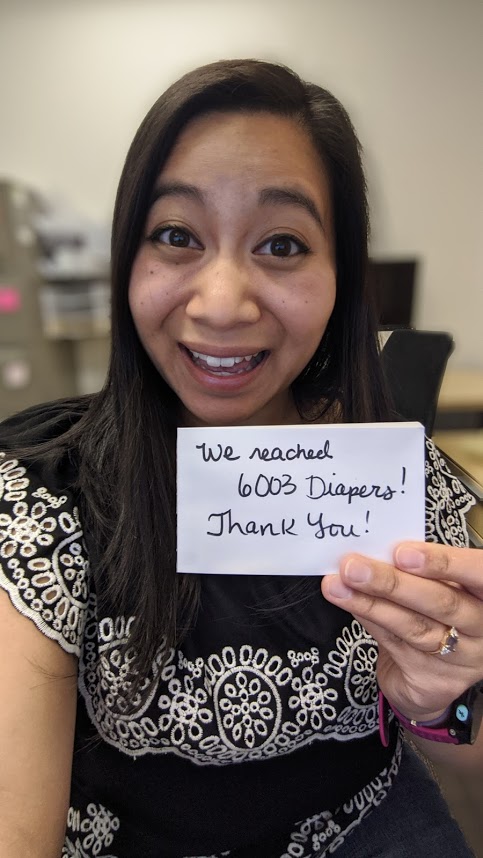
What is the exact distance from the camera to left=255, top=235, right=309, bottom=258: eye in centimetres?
57

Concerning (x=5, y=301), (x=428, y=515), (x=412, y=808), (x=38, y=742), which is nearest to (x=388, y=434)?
(x=428, y=515)

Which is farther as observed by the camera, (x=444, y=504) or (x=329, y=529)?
(x=444, y=504)

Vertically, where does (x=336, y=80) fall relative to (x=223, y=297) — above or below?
above

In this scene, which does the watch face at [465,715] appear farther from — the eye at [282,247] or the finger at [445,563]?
the eye at [282,247]

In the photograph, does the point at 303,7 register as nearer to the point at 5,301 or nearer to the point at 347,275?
the point at 5,301

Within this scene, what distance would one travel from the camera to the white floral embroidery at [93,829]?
2.09 ft

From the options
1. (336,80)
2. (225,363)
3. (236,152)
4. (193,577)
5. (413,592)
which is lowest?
(193,577)

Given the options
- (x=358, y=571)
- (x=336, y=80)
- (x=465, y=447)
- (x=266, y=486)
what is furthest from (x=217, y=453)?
(x=336, y=80)

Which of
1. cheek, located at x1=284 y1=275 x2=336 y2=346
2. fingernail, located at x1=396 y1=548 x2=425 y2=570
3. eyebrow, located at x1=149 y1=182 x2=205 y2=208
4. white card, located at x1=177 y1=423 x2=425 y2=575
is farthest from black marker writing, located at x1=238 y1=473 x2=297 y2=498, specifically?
eyebrow, located at x1=149 y1=182 x2=205 y2=208

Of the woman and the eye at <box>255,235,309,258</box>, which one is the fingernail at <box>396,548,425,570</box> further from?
the eye at <box>255,235,309,258</box>

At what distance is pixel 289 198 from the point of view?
0.56 meters

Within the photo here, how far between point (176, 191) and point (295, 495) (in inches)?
14.0

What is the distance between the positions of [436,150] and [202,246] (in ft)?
9.43

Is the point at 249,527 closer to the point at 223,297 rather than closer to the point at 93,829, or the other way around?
the point at 223,297
